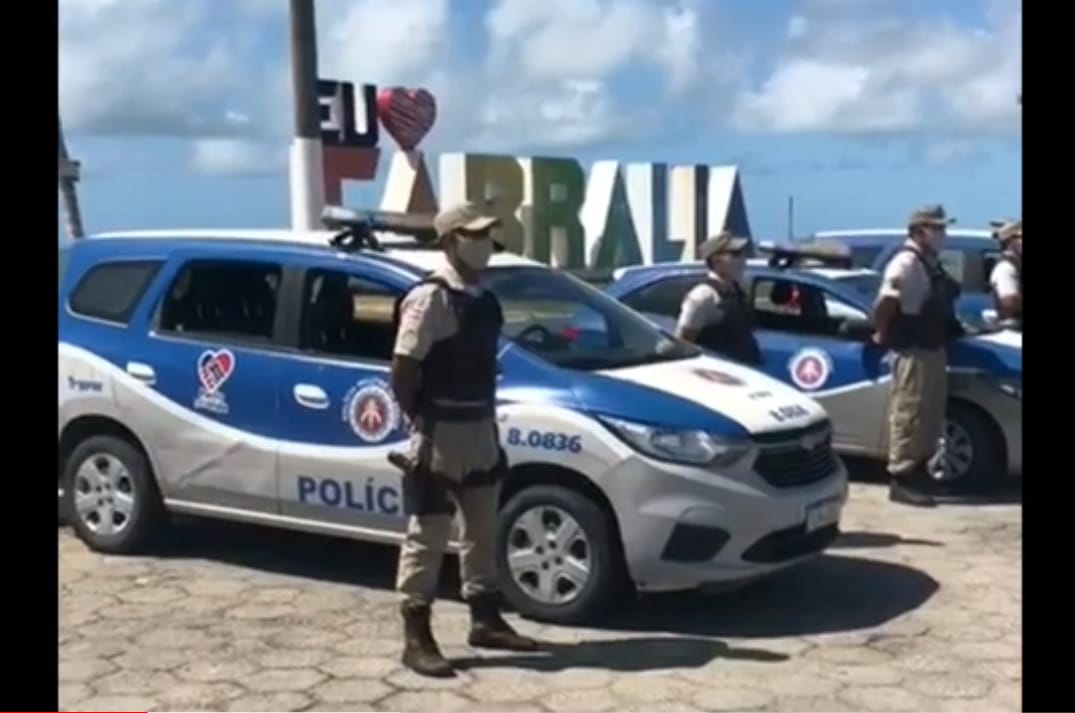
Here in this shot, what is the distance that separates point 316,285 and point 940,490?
440cm

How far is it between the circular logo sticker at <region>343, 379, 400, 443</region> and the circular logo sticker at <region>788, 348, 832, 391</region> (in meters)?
3.91

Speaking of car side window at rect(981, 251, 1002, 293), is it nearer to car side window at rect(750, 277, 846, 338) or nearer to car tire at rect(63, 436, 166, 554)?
car side window at rect(750, 277, 846, 338)

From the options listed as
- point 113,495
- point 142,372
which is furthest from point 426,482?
point 113,495

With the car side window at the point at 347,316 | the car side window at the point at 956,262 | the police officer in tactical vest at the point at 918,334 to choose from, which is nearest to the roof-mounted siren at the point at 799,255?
the police officer in tactical vest at the point at 918,334

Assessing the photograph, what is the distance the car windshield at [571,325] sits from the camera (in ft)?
22.6

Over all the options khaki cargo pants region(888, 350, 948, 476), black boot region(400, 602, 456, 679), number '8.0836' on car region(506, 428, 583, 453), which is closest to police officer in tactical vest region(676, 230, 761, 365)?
khaki cargo pants region(888, 350, 948, 476)

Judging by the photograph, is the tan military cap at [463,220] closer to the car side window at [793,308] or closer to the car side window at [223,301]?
the car side window at [223,301]

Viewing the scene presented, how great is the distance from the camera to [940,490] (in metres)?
9.66

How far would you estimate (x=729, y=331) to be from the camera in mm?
8445

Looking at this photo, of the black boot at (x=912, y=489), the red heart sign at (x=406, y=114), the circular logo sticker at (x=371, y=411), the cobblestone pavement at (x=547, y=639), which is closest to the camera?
the cobblestone pavement at (x=547, y=639)

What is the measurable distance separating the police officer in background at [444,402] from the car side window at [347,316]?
3.73 feet

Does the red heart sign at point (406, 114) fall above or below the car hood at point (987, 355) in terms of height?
above
